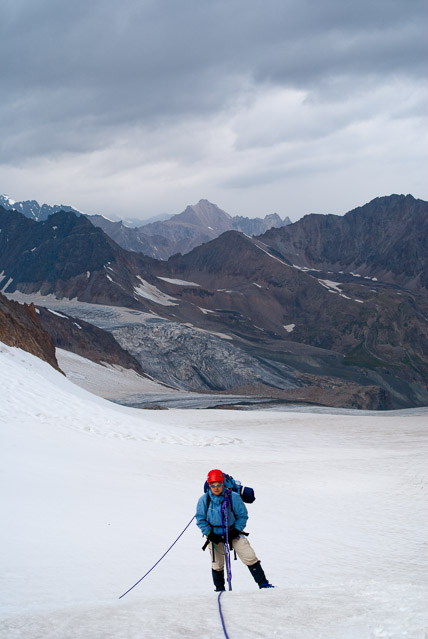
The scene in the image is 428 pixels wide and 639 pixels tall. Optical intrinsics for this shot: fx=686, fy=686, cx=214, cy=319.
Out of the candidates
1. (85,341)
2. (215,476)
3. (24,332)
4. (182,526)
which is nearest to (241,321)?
(85,341)

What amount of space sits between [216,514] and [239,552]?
0.55 meters

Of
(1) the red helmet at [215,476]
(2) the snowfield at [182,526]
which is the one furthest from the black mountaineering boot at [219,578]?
(1) the red helmet at [215,476]

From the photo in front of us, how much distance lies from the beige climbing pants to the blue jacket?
0.59 feet

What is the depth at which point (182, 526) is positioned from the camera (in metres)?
12.8

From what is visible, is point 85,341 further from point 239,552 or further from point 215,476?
point 215,476

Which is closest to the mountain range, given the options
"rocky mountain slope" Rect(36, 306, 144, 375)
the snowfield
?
"rocky mountain slope" Rect(36, 306, 144, 375)

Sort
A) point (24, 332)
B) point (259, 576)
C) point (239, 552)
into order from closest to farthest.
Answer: point (259, 576) < point (239, 552) < point (24, 332)

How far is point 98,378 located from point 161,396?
12263 mm

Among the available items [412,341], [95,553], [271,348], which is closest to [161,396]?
[95,553]

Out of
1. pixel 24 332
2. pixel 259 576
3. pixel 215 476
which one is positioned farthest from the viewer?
pixel 24 332

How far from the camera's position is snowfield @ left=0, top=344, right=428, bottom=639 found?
6.29 meters

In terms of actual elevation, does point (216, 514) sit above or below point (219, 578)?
above

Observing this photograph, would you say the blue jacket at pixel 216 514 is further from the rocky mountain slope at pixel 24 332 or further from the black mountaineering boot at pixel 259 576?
the rocky mountain slope at pixel 24 332

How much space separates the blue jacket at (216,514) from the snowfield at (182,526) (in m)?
0.84
